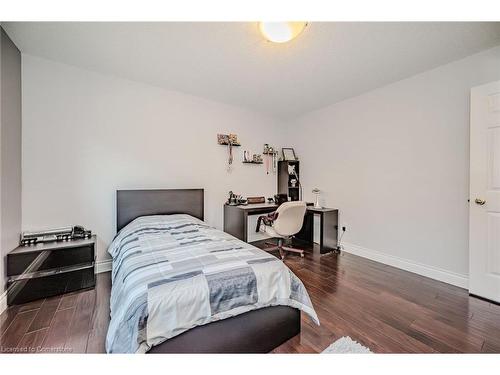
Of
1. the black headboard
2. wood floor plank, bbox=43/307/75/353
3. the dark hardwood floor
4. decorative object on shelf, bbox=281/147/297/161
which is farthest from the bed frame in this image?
decorative object on shelf, bbox=281/147/297/161

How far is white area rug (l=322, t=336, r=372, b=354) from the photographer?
4.45 feet

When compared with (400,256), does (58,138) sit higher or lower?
higher

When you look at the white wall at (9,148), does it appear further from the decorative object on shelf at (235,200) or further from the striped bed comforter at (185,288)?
the decorative object on shelf at (235,200)

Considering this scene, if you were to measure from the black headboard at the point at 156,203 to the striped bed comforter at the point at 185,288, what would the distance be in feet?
3.02

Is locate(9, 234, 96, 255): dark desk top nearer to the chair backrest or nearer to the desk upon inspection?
the desk

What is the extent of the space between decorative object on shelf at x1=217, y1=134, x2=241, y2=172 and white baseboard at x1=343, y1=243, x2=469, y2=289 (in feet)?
7.69

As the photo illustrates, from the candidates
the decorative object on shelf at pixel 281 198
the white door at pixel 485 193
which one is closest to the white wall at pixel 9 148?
the decorative object on shelf at pixel 281 198

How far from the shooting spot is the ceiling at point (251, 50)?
1.79 meters

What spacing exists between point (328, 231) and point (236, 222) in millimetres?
1484

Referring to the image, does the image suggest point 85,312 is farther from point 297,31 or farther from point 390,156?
point 390,156

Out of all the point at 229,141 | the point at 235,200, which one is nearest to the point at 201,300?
the point at 235,200
